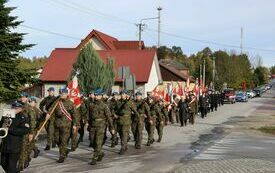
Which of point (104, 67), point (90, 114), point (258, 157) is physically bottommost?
point (258, 157)

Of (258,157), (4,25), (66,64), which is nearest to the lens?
(258,157)

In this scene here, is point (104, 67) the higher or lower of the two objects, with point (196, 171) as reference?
higher

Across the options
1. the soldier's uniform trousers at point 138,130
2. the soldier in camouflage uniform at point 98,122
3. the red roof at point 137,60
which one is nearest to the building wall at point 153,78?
the red roof at point 137,60

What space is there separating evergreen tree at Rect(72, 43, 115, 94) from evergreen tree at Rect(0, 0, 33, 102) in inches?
699

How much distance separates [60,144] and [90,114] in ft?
3.45

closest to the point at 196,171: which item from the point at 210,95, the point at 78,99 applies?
the point at 78,99

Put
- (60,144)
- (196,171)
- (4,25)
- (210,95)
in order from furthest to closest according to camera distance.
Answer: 1. (210,95)
2. (4,25)
3. (60,144)
4. (196,171)

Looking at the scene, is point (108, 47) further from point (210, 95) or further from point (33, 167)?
point (33, 167)

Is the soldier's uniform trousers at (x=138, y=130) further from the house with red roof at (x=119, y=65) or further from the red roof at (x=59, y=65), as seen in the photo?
the red roof at (x=59, y=65)

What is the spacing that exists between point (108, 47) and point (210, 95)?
23767 mm

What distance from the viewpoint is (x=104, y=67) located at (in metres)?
43.6

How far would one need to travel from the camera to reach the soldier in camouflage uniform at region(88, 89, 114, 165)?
1282 centimetres

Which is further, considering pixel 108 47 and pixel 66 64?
pixel 108 47

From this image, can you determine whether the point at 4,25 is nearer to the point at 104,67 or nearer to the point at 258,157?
the point at 258,157
